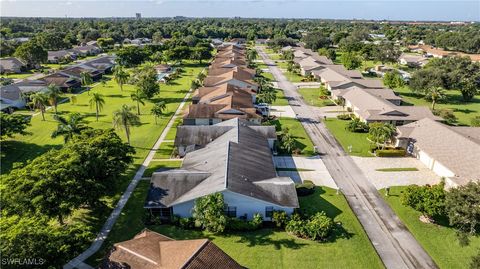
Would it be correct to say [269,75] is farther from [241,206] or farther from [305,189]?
[241,206]

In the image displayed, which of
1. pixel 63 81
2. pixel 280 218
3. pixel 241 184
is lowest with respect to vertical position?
pixel 280 218

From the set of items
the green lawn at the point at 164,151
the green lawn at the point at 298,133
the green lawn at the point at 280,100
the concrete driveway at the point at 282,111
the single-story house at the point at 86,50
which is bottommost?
the green lawn at the point at 164,151

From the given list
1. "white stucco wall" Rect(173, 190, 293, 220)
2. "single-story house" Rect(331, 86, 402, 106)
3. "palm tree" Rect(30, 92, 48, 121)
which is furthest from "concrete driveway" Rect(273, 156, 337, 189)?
"palm tree" Rect(30, 92, 48, 121)

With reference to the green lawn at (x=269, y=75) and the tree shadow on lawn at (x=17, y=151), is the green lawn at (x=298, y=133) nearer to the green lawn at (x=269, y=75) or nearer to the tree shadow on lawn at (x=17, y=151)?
the tree shadow on lawn at (x=17, y=151)

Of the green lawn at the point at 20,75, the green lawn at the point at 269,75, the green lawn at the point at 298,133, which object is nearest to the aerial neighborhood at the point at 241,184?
the green lawn at the point at 298,133

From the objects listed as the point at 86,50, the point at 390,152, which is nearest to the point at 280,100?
the point at 390,152

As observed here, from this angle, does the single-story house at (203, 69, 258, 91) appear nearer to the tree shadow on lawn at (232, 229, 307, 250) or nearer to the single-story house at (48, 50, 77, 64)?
the tree shadow on lawn at (232, 229, 307, 250)

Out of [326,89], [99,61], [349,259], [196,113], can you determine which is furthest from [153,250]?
[99,61]
